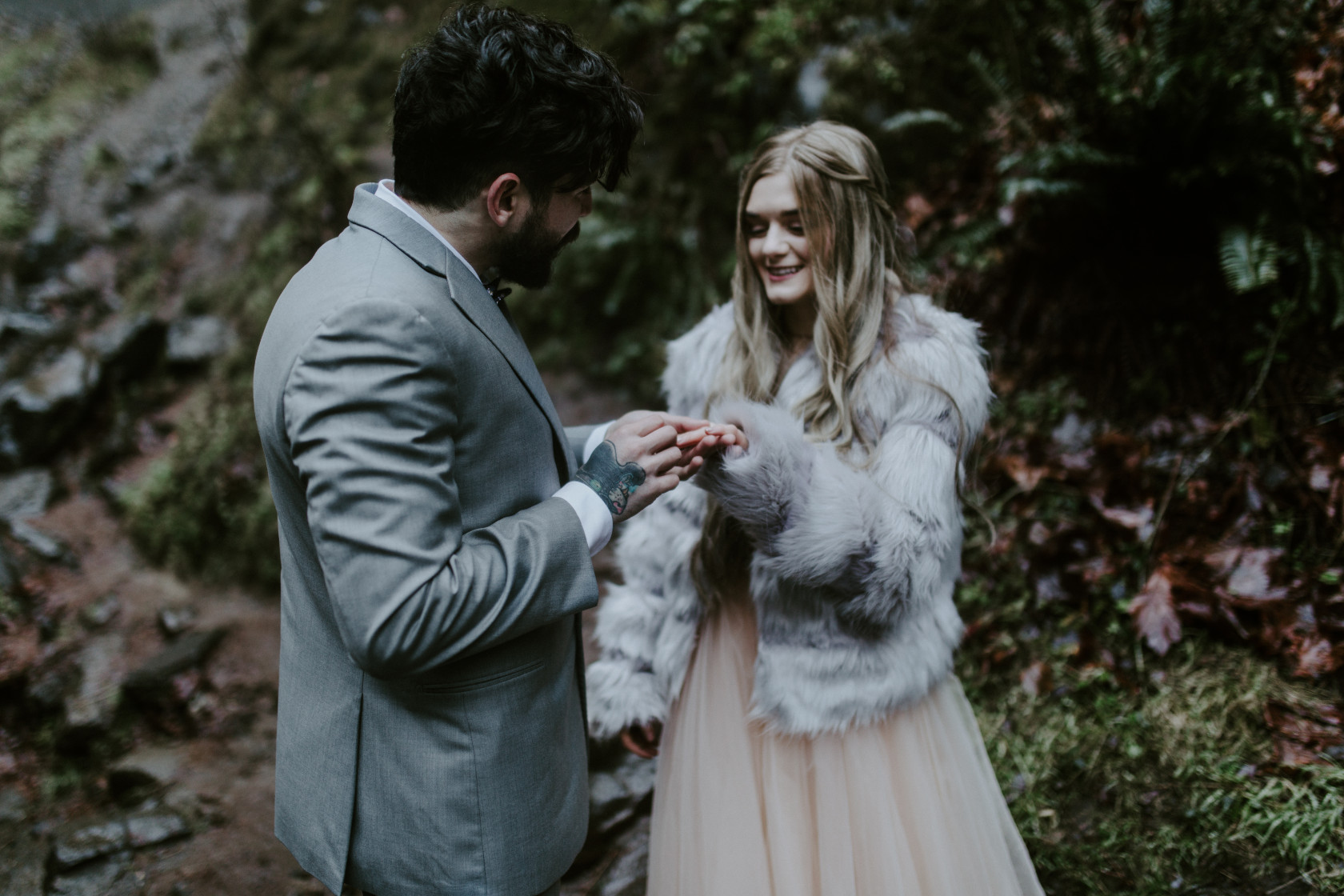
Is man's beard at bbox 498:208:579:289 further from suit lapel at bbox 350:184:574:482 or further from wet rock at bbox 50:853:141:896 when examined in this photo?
wet rock at bbox 50:853:141:896

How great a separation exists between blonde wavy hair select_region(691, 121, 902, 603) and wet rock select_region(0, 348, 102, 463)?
600 centimetres

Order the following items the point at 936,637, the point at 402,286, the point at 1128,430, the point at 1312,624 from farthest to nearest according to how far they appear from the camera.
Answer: the point at 1128,430
the point at 1312,624
the point at 936,637
the point at 402,286

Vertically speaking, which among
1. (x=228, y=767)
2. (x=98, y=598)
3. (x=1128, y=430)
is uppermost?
(x=1128, y=430)

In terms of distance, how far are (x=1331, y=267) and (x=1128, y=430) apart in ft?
3.35

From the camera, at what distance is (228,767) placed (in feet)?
13.0

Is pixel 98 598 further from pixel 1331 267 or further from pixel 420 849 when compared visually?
pixel 1331 267

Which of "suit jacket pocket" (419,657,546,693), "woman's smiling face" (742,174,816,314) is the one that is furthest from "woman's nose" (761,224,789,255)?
"suit jacket pocket" (419,657,546,693)

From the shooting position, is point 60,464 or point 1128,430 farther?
point 60,464

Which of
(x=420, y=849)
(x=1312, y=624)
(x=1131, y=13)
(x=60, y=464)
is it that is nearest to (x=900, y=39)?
(x=1131, y=13)

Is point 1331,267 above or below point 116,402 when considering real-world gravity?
above

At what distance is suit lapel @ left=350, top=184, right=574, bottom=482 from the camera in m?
1.46

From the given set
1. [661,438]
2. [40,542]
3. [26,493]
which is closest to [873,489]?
[661,438]

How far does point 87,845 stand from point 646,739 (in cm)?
275

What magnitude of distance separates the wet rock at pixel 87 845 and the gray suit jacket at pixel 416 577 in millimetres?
2534
